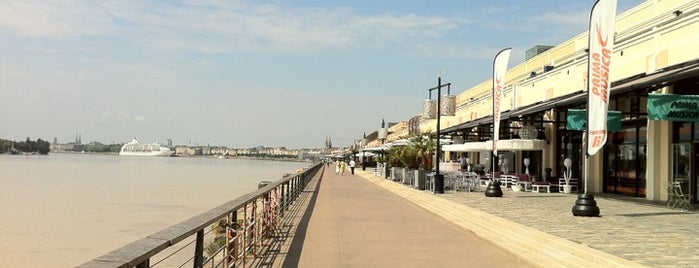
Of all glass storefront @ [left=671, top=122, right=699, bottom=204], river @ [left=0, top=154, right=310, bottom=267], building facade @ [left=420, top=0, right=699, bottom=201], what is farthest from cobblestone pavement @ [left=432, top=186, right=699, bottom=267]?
river @ [left=0, top=154, right=310, bottom=267]

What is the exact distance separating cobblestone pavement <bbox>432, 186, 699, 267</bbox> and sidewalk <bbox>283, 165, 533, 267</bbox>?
1.08 m

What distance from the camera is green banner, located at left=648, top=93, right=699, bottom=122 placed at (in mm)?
13422

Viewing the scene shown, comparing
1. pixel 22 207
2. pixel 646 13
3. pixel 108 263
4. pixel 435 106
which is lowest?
pixel 22 207

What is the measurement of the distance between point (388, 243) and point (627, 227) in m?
4.15

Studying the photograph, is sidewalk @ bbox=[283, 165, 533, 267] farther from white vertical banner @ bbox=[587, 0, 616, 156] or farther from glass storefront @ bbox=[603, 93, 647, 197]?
glass storefront @ bbox=[603, 93, 647, 197]

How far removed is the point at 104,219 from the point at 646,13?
21.2 metres

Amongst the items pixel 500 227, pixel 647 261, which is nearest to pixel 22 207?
pixel 500 227

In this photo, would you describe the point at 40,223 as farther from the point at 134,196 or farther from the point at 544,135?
the point at 544,135

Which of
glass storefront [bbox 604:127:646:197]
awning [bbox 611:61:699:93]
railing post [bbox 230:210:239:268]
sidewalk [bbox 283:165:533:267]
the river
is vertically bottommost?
the river

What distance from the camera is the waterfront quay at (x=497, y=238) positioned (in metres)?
8.45

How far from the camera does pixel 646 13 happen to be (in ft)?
61.5

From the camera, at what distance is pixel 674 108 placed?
44.0 ft

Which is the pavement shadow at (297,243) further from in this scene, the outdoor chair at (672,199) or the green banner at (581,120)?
the outdoor chair at (672,199)

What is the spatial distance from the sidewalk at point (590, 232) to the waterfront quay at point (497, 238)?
1 centimetres
